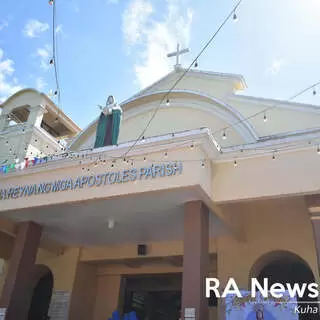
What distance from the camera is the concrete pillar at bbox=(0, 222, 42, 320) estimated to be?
8438 millimetres

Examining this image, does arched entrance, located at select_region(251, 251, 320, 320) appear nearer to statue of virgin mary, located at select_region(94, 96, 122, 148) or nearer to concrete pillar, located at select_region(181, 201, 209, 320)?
concrete pillar, located at select_region(181, 201, 209, 320)

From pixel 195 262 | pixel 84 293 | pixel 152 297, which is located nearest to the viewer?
pixel 195 262

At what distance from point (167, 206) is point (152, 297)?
4.94 metres

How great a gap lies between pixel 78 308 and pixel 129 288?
62.0 inches

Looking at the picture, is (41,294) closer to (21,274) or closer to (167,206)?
(21,274)

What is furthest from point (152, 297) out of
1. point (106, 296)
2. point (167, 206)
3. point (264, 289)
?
point (167, 206)

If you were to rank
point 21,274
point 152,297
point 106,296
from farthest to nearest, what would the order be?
point 152,297, point 106,296, point 21,274

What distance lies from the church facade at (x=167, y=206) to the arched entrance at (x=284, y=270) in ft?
0.11

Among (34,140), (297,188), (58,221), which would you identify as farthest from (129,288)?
(297,188)

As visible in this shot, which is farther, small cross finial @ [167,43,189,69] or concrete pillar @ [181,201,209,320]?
small cross finial @ [167,43,189,69]

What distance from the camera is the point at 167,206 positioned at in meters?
8.08

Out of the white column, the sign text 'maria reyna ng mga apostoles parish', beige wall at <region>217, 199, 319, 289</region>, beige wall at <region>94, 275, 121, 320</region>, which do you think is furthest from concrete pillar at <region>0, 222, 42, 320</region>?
the white column

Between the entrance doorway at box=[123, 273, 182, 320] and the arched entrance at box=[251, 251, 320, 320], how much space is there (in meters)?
→ 2.73

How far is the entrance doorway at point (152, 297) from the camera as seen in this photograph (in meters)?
11.5
